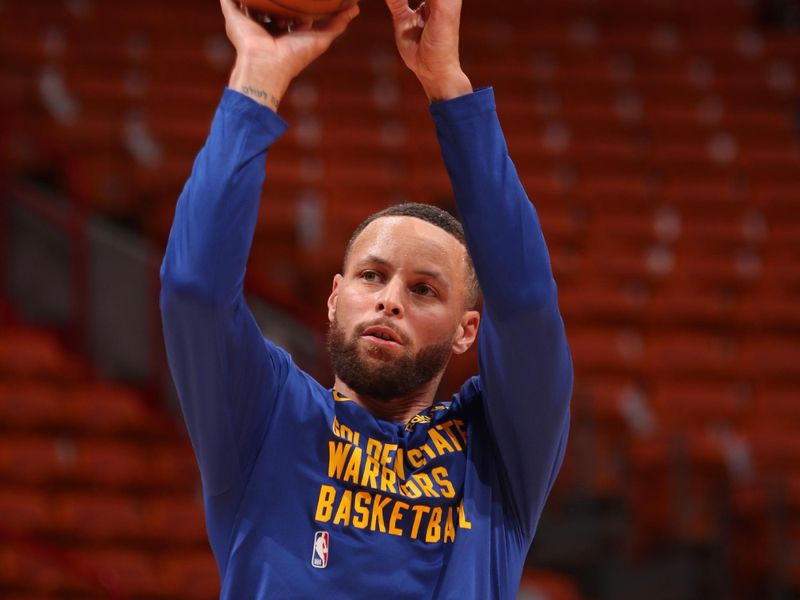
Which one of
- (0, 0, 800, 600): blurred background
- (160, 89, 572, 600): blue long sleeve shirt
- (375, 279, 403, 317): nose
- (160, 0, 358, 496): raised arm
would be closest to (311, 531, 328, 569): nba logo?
(160, 89, 572, 600): blue long sleeve shirt

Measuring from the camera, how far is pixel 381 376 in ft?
6.66

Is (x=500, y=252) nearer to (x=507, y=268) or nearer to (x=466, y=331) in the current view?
(x=507, y=268)

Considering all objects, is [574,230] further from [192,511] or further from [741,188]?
[192,511]

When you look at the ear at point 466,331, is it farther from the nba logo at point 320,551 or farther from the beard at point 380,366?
the nba logo at point 320,551

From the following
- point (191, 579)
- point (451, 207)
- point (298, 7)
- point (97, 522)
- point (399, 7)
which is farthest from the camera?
point (451, 207)

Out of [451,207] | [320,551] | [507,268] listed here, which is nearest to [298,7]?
[507,268]

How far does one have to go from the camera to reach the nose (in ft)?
6.59

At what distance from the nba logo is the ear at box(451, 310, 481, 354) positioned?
449 mm

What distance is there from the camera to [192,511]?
212 inches

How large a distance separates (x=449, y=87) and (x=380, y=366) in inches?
18.9

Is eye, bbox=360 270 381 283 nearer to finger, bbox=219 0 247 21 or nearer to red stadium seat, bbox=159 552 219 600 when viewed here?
finger, bbox=219 0 247 21

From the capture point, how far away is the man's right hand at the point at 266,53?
5.82ft

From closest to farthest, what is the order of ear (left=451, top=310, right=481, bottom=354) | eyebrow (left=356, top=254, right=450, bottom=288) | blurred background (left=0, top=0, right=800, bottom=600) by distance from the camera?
eyebrow (left=356, top=254, right=450, bottom=288)
ear (left=451, top=310, right=481, bottom=354)
blurred background (left=0, top=0, right=800, bottom=600)

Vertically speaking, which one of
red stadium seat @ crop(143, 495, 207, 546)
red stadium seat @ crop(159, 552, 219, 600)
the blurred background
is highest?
the blurred background
